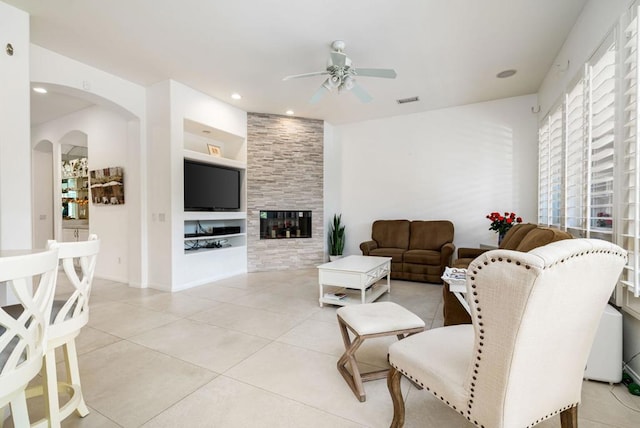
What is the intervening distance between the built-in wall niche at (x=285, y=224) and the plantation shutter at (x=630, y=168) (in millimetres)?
4348

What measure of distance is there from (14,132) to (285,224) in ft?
12.4

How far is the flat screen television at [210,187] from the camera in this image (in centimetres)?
423

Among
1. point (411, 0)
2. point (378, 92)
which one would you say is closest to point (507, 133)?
point (378, 92)

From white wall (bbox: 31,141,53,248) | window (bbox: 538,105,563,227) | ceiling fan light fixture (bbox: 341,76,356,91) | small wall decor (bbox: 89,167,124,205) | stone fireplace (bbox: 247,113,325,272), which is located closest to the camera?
ceiling fan light fixture (bbox: 341,76,356,91)

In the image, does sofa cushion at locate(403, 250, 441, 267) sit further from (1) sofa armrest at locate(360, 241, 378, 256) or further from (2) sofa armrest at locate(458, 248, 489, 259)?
(1) sofa armrest at locate(360, 241, 378, 256)

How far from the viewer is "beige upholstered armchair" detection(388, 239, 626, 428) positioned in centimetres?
85

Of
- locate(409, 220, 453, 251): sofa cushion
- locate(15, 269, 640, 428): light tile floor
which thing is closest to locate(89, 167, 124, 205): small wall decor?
locate(15, 269, 640, 428): light tile floor

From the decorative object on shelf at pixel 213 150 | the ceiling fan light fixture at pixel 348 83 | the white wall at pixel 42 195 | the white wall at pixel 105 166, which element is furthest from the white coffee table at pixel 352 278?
the white wall at pixel 42 195

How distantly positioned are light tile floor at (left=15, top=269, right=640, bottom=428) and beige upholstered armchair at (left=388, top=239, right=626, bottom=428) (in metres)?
0.59

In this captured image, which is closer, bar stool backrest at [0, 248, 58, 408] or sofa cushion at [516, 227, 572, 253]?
bar stool backrest at [0, 248, 58, 408]

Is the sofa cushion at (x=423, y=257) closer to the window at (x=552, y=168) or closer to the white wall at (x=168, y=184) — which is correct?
the window at (x=552, y=168)

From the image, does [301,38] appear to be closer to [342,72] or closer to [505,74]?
[342,72]

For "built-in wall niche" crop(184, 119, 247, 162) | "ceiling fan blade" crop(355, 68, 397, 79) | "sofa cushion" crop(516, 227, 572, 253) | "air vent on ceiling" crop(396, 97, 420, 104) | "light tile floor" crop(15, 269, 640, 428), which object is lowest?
"light tile floor" crop(15, 269, 640, 428)

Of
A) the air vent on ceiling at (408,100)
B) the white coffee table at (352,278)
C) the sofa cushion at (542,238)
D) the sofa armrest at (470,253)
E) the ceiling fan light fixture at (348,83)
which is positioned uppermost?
the air vent on ceiling at (408,100)
